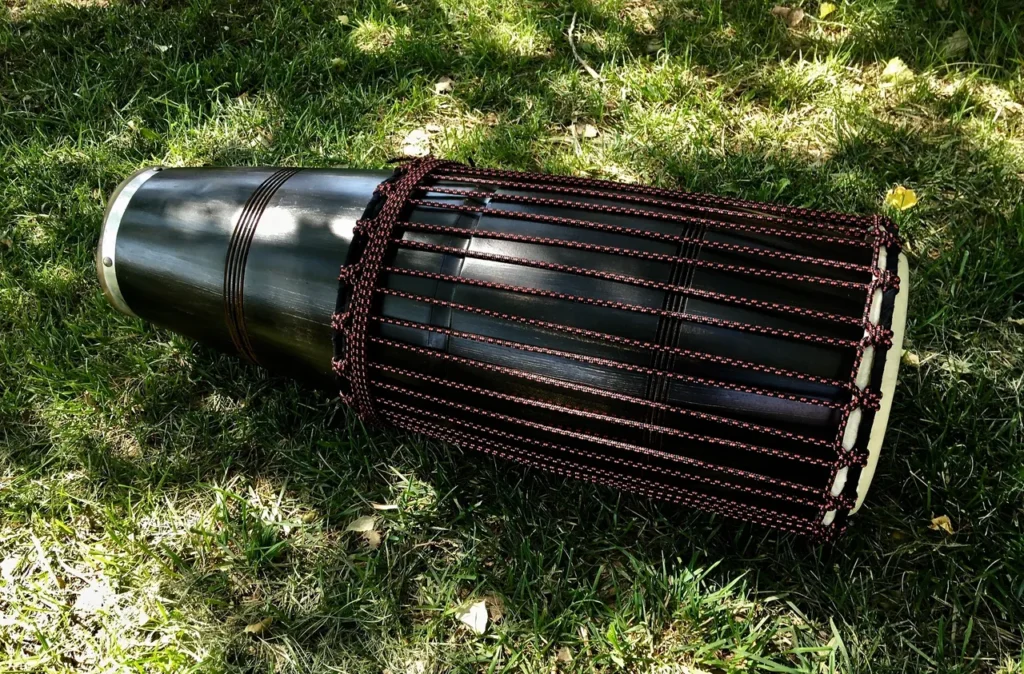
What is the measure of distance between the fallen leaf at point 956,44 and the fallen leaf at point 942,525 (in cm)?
176

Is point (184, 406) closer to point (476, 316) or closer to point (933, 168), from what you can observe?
point (476, 316)

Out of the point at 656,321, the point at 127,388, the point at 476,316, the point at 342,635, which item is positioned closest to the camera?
the point at 656,321

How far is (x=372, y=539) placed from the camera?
1.99 m

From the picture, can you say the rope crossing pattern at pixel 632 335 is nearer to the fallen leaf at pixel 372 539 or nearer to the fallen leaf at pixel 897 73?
the fallen leaf at pixel 372 539

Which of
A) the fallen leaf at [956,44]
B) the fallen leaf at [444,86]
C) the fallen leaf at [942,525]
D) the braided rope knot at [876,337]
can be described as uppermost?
the fallen leaf at [956,44]

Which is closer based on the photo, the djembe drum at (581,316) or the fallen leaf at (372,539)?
the djembe drum at (581,316)

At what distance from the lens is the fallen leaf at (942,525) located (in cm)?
185

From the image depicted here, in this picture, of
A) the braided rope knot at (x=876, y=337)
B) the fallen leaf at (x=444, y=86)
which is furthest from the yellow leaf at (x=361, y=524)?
the fallen leaf at (x=444, y=86)

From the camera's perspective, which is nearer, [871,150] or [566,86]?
[871,150]

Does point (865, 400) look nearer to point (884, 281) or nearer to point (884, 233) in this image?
point (884, 281)

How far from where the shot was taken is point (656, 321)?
1.57m

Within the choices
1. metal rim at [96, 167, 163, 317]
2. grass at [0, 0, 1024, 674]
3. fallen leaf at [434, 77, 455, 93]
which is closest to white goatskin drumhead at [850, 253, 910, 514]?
grass at [0, 0, 1024, 674]

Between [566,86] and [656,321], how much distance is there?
1574 mm

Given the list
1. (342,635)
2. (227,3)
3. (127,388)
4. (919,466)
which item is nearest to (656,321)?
(919,466)
